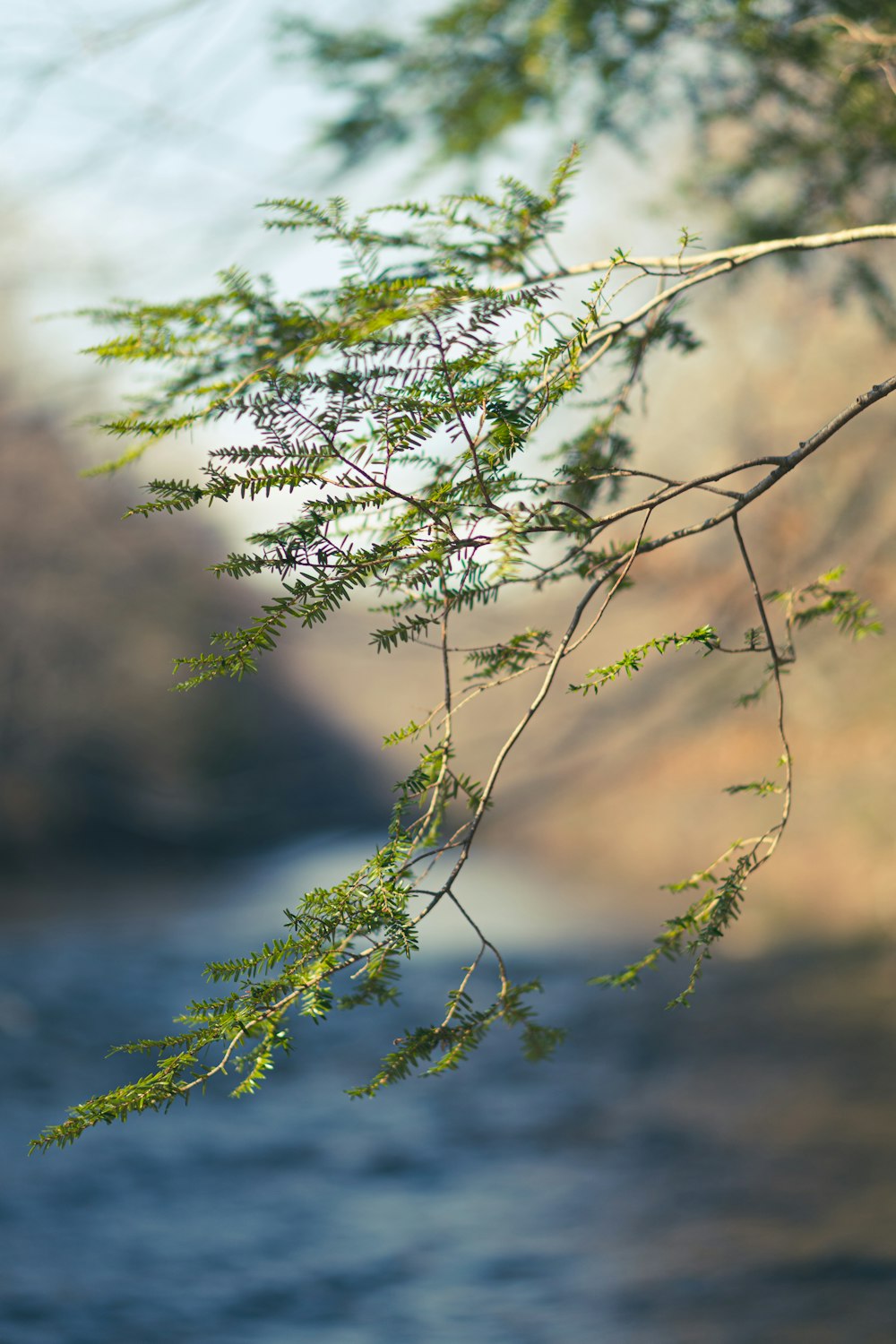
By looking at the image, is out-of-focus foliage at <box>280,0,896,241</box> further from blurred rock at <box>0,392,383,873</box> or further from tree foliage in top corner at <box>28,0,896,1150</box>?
blurred rock at <box>0,392,383,873</box>

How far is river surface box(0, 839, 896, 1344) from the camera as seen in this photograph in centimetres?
313

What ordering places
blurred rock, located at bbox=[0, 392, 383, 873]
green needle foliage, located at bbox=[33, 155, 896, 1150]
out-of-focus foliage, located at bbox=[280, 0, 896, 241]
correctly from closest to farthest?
green needle foliage, located at bbox=[33, 155, 896, 1150] < out-of-focus foliage, located at bbox=[280, 0, 896, 241] < blurred rock, located at bbox=[0, 392, 383, 873]

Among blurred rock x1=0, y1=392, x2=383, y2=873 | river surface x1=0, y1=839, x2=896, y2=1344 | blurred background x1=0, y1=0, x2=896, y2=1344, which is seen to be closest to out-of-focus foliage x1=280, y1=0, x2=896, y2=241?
blurred background x1=0, y1=0, x2=896, y2=1344

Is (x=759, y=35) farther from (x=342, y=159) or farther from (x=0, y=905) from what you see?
(x=0, y=905)

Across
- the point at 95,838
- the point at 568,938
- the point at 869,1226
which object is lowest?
the point at 869,1226

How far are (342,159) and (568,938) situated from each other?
4.10m

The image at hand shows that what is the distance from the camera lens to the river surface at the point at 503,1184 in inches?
123

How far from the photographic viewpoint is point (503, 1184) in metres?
3.92

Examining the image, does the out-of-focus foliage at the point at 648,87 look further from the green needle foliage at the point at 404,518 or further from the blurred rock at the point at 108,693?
the blurred rock at the point at 108,693

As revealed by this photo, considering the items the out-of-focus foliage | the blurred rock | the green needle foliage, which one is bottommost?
the green needle foliage

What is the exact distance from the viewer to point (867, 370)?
6496 mm

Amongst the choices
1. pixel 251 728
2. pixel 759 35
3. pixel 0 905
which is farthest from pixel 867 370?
pixel 0 905

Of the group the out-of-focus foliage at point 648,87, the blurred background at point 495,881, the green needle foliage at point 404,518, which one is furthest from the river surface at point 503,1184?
the out-of-focus foliage at point 648,87

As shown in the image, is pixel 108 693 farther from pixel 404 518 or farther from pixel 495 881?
pixel 404 518
